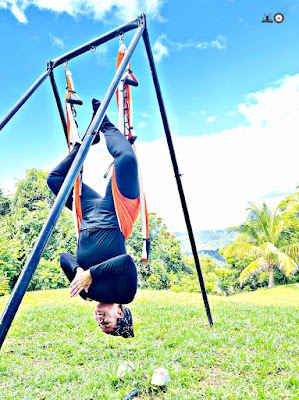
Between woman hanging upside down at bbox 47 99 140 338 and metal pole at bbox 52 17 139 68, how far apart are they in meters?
0.69

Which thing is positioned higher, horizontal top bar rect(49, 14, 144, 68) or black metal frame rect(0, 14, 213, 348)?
horizontal top bar rect(49, 14, 144, 68)

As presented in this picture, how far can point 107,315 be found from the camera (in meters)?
1.71

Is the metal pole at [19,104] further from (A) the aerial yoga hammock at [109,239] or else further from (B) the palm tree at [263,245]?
(B) the palm tree at [263,245]

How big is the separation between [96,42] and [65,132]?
662 millimetres

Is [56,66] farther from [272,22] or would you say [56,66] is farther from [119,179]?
[272,22]

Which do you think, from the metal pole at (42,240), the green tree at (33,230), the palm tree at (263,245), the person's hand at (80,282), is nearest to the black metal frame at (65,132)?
the metal pole at (42,240)

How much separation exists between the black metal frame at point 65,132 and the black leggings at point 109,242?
0.29m

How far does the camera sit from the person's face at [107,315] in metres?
1.71

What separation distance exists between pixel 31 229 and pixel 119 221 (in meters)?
3.52

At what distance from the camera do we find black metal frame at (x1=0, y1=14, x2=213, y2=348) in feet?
3.19

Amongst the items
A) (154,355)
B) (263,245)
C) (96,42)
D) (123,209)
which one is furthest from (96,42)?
(263,245)

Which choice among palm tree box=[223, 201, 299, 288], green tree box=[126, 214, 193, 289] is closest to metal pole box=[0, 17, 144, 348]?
green tree box=[126, 214, 193, 289]

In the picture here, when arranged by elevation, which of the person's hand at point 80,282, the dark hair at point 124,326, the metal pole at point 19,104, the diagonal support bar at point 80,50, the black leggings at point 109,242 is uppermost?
the diagonal support bar at point 80,50

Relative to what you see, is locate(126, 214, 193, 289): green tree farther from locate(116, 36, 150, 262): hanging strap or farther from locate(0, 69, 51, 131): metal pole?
locate(0, 69, 51, 131): metal pole
